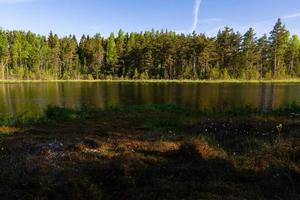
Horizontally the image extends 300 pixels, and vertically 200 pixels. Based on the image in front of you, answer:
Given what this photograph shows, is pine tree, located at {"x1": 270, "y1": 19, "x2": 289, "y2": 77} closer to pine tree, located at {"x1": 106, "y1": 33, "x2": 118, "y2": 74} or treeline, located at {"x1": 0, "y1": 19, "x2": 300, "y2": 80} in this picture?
treeline, located at {"x1": 0, "y1": 19, "x2": 300, "y2": 80}

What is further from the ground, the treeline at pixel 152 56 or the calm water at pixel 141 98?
the treeline at pixel 152 56

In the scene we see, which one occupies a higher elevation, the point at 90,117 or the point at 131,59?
the point at 131,59

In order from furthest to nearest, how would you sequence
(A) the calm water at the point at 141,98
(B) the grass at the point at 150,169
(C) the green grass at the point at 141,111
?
1. (A) the calm water at the point at 141,98
2. (C) the green grass at the point at 141,111
3. (B) the grass at the point at 150,169

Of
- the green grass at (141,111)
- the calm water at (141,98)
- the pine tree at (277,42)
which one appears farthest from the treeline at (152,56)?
the green grass at (141,111)

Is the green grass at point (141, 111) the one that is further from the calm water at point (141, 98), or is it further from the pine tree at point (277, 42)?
the pine tree at point (277, 42)

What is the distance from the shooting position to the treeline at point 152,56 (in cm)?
9788

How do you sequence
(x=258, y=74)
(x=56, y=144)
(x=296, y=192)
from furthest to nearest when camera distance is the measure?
(x=258, y=74) < (x=56, y=144) < (x=296, y=192)

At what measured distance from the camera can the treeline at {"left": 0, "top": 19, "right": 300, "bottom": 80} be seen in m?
97.9

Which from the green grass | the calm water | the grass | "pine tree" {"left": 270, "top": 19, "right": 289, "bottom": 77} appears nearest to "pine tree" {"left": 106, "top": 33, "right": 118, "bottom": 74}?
"pine tree" {"left": 270, "top": 19, "right": 289, "bottom": 77}

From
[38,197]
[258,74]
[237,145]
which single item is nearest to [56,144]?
[38,197]

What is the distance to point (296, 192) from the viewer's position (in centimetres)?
650

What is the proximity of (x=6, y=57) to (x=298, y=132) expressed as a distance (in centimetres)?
11461

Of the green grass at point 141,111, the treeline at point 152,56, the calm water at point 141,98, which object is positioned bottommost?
the calm water at point 141,98

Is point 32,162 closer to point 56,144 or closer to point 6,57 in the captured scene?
point 56,144
